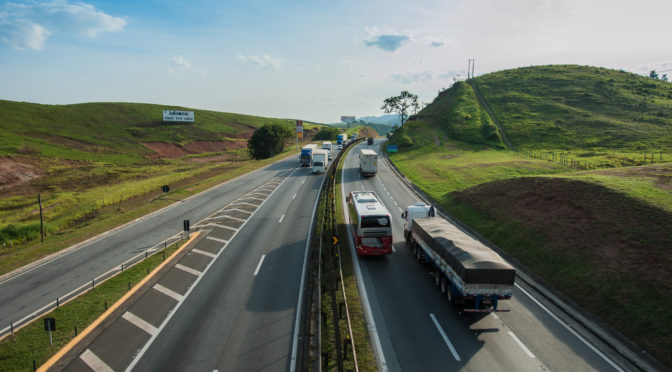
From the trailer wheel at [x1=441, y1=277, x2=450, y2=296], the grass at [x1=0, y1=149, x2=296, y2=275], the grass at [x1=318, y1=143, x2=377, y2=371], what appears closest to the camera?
the grass at [x1=318, y1=143, x2=377, y2=371]

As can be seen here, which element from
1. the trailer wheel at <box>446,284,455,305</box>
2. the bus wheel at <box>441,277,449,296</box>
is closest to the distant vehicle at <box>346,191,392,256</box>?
the bus wheel at <box>441,277,449,296</box>

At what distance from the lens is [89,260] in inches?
926

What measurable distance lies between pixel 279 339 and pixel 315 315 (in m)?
2.40

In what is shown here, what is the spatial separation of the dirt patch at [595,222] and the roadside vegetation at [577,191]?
67 mm

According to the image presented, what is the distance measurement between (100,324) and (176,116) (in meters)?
148

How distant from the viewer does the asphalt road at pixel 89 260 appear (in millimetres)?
17922

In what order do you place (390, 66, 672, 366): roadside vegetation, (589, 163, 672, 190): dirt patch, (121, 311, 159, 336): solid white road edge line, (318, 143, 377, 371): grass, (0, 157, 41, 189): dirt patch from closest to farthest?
(318, 143, 377, 371): grass
(121, 311, 159, 336): solid white road edge line
(390, 66, 672, 366): roadside vegetation
(589, 163, 672, 190): dirt patch
(0, 157, 41, 189): dirt patch

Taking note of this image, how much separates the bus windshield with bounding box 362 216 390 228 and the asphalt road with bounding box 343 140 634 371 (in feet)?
10.4

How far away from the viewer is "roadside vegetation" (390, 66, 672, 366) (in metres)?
15.7

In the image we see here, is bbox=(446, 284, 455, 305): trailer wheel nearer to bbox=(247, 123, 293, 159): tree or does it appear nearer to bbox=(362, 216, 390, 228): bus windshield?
bbox=(362, 216, 390, 228): bus windshield

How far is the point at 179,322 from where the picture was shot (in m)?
15.4

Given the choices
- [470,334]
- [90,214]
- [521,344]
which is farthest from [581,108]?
[90,214]

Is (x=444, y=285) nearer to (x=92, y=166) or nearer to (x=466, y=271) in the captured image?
(x=466, y=271)

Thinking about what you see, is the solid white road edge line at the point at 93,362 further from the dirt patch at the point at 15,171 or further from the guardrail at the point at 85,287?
the dirt patch at the point at 15,171
